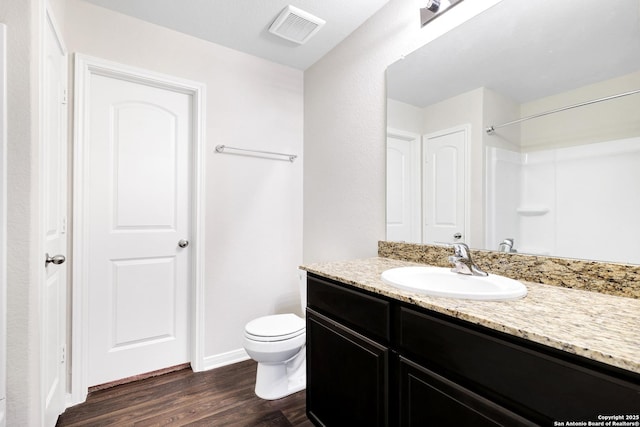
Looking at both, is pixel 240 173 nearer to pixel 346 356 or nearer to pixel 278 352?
pixel 278 352

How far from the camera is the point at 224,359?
7.34 ft

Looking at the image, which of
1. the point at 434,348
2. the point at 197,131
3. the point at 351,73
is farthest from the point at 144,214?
the point at 434,348

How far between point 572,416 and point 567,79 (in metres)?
1.14

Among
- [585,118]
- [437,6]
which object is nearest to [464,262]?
[585,118]

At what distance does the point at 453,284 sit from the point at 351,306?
446 millimetres

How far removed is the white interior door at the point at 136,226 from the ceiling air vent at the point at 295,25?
83cm

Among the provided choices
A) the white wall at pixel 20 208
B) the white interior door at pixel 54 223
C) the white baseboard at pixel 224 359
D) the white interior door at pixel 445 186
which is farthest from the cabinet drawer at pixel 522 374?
the white baseboard at pixel 224 359

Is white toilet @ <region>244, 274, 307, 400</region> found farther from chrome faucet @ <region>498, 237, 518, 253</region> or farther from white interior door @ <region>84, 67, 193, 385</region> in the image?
→ chrome faucet @ <region>498, 237, 518, 253</region>

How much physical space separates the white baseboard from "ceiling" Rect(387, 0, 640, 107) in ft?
7.09

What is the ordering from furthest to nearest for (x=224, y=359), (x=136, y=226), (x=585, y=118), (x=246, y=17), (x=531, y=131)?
1. (x=224, y=359)
2. (x=136, y=226)
3. (x=246, y=17)
4. (x=531, y=131)
5. (x=585, y=118)

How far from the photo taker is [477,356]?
80cm

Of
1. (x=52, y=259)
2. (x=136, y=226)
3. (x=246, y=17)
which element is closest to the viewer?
(x=52, y=259)

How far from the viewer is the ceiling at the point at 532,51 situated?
1.05m

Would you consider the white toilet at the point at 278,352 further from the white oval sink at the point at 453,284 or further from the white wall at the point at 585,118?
the white wall at the point at 585,118
